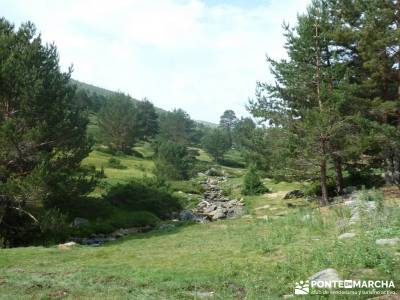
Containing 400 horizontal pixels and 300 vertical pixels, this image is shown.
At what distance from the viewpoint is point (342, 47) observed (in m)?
40.6

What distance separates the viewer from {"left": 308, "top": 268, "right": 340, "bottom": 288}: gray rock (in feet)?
38.1

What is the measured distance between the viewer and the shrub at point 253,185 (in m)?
56.3

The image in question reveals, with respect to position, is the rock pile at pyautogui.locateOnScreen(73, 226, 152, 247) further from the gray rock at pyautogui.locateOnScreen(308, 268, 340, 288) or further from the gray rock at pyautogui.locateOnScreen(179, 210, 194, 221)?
the gray rock at pyautogui.locateOnScreen(308, 268, 340, 288)

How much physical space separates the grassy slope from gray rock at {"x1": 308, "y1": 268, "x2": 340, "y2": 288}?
0.88 ft

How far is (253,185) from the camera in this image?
56938 millimetres

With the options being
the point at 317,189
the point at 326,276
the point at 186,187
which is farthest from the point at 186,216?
the point at 326,276

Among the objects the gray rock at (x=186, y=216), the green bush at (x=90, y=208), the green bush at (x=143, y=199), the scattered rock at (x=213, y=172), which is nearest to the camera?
the green bush at (x=90, y=208)

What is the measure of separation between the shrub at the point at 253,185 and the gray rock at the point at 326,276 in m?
43.9

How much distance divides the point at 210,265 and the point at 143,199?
100 feet

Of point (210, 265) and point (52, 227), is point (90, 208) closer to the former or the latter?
point (52, 227)

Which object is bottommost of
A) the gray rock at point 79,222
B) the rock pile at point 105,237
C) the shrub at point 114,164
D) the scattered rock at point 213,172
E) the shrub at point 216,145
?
the rock pile at point 105,237

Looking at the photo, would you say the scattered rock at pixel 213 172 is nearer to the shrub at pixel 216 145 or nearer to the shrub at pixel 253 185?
the shrub at pixel 216 145

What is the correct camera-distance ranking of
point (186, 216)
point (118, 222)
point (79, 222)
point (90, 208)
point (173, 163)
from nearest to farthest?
point (79, 222)
point (118, 222)
point (90, 208)
point (186, 216)
point (173, 163)

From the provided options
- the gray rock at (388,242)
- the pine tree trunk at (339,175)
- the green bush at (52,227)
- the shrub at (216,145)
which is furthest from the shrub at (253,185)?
the shrub at (216,145)
